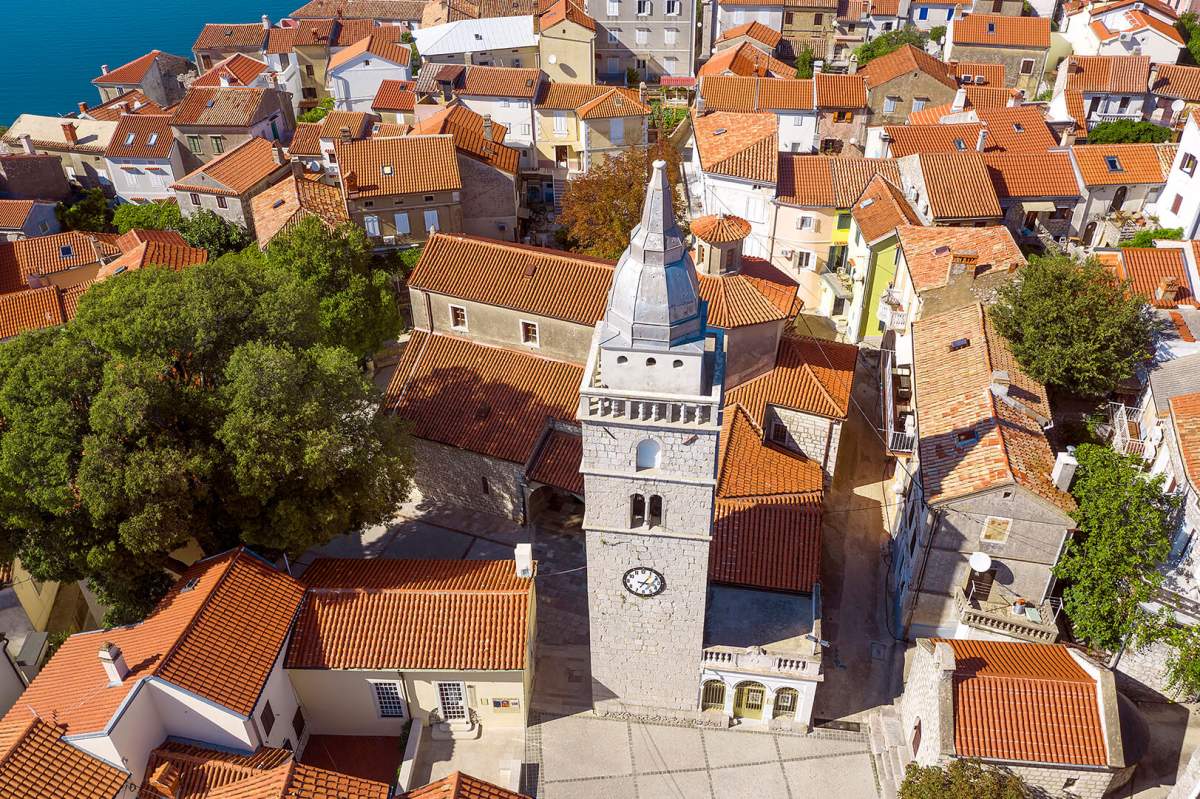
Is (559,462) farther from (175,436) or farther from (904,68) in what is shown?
(904,68)

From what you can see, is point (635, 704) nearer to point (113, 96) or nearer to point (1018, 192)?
point (1018, 192)

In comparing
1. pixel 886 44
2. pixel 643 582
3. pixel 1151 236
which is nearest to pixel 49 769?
pixel 643 582

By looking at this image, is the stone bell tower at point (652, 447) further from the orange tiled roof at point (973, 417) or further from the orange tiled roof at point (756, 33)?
the orange tiled roof at point (756, 33)

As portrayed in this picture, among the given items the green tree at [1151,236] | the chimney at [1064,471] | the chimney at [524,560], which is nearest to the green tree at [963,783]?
the chimney at [1064,471]

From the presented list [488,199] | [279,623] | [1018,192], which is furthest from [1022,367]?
[488,199]

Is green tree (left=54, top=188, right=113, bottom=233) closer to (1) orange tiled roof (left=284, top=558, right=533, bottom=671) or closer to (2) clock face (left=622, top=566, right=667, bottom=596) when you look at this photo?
(1) orange tiled roof (left=284, top=558, right=533, bottom=671)
